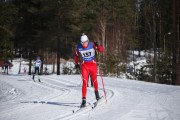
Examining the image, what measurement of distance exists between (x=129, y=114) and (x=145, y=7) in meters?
24.8

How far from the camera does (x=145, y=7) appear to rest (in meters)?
30.6

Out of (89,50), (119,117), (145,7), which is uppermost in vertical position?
(145,7)

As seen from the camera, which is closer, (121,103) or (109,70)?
(121,103)

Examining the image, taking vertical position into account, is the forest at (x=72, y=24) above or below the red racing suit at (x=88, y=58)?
above

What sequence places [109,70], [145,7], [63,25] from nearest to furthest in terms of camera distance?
[109,70] → [145,7] → [63,25]

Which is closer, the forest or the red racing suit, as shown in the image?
the red racing suit

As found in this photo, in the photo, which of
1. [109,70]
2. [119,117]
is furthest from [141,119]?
[109,70]

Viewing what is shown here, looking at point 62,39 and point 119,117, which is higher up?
point 62,39

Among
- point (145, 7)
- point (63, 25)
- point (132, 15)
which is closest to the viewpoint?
point (145, 7)

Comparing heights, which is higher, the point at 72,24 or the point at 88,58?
the point at 72,24

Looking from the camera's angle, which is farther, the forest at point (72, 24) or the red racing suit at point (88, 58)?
the forest at point (72, 24)

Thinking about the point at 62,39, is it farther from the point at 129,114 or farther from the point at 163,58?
the point at 129,114

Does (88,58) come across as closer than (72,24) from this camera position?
Yes

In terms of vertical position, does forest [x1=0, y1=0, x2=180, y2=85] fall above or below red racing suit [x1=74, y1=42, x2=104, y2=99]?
above
